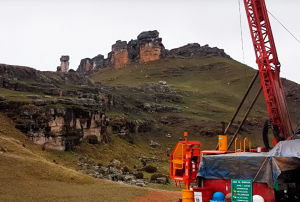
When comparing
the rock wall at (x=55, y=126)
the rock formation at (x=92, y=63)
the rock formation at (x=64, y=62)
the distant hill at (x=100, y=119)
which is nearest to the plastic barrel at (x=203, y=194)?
the distant hill at (x=100, y=119)

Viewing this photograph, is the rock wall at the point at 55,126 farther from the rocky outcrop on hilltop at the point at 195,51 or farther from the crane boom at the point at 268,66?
the rocky outcrop on hilltop at the point at 195,51

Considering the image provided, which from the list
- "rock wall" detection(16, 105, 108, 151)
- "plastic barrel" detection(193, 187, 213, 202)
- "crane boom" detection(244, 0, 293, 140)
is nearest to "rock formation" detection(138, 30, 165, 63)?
"rock wall" detection(16, 105, 108, 151)

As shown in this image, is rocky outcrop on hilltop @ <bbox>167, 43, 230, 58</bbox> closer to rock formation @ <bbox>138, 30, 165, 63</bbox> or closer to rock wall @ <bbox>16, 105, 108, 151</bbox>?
rock formation @ <bbox>138, 30, 165, 63</bbox>

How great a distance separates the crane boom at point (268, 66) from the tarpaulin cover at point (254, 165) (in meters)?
10.2

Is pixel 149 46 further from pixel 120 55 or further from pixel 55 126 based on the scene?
pixel 55 126

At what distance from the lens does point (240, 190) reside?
1041 centimetres

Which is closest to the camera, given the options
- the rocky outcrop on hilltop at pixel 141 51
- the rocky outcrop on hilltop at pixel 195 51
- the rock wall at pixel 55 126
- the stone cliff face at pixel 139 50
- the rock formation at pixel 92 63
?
the rock wall at pixel 55 126

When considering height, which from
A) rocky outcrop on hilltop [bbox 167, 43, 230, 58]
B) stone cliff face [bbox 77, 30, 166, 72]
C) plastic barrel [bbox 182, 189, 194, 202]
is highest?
rocky outcrop on hilltop [bbox 167, 43, 230, 58]

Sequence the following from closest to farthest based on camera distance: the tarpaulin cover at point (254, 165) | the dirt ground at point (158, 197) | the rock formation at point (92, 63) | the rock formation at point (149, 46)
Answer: the tarpaulin cover at point (254, 165) → the dirt ground at point (158, 197) → the rock formation at point (149, 46) → the rock formation at point (92, 63)

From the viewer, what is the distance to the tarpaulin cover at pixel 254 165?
10281mm

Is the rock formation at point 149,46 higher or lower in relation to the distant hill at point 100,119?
higher

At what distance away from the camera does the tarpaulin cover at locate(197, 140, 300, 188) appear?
10281 millimetres

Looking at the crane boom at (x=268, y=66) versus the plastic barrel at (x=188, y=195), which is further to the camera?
the crane boom at (x=268, y=66)

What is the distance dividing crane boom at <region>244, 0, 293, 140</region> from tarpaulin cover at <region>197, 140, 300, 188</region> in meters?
10.2
